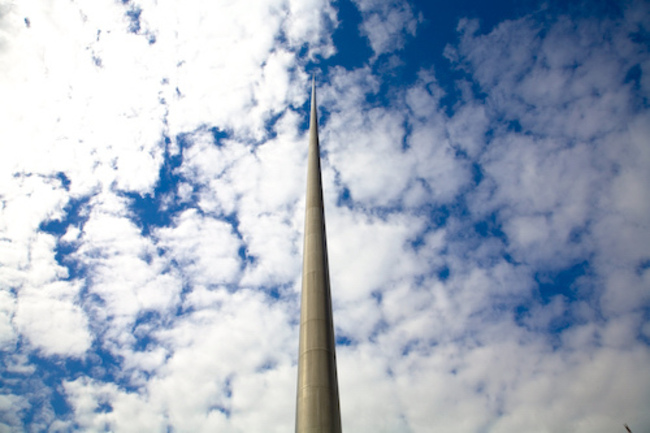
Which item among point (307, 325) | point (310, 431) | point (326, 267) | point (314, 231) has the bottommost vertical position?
point (310, 431)

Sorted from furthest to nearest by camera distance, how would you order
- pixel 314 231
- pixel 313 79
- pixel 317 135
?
pixel 313 79 → pixel 317 135 → pixel 314 231

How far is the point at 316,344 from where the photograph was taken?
17.2m

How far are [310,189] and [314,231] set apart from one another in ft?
12.5

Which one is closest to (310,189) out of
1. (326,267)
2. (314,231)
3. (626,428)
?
(314,231)

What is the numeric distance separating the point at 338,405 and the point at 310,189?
13.1m

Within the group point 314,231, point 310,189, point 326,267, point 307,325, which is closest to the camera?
point 307,325

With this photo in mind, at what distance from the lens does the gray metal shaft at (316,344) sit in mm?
15391

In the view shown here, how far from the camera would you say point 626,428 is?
82188 mm

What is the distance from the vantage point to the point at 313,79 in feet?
123

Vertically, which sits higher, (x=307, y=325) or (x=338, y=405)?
(x=307, y=325)

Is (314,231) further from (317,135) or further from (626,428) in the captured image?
(626,428)

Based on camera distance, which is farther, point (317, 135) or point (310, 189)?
point (317, 135)

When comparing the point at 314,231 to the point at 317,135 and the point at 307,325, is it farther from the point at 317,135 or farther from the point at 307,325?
the point at 317,135

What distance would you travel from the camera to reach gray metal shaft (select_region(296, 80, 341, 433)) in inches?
606
